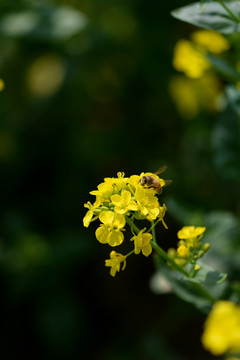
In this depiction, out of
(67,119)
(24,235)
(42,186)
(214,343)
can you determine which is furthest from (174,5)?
(214,343)

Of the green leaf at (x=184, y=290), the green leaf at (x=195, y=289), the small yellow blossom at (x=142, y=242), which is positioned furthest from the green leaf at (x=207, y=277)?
the small yellow blossom at (x=142, y=242)

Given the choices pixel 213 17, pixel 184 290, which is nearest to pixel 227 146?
pixel 213 17

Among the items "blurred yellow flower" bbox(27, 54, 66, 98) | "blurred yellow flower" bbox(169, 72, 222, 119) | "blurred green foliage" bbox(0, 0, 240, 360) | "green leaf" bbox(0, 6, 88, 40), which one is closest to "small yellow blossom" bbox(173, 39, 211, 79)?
"blurred green foliage" bbox(0, 0, 240, 360)

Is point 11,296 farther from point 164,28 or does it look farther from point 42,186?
point 164,28

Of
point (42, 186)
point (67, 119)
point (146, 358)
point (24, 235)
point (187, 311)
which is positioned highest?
point (67, 119)

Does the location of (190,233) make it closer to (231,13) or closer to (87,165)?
(231,13)
